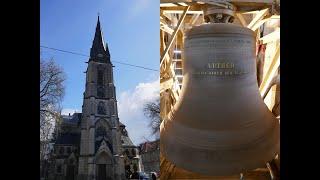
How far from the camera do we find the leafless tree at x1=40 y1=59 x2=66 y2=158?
5.24 feet

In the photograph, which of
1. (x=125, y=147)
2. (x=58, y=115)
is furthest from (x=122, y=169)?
(x=58, y=115)

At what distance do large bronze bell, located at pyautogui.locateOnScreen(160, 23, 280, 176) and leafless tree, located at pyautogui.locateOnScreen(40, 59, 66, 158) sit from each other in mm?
467

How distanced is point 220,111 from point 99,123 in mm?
455

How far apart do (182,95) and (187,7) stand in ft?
1.02

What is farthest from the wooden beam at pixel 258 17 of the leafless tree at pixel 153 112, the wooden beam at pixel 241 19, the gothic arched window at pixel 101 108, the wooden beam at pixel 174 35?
the gothic arched window at pixel 101 108

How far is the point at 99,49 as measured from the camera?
5.20ft

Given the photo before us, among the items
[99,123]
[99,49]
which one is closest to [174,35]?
[99,49]

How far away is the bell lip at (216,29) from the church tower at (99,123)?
35 cm

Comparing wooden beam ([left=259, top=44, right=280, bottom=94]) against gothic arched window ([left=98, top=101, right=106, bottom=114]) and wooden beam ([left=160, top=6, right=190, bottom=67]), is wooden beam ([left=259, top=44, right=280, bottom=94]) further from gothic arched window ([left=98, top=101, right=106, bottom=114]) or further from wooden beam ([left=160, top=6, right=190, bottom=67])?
gothic arched window ([left=98, top=101, right=106, bottom=114])

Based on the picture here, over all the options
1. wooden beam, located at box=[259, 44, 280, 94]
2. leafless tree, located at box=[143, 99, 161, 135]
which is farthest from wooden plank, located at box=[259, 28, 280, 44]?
leafless tree, located at box=[143, 99, 161, 135]

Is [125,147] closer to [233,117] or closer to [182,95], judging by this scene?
[182,95]

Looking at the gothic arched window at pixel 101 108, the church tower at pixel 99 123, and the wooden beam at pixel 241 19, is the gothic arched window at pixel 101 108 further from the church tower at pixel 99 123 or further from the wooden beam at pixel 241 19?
the wooden beam at pixel 241 19

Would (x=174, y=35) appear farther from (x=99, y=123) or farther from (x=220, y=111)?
(x=99, y=123)

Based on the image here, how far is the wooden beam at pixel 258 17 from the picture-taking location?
1.49 meters
